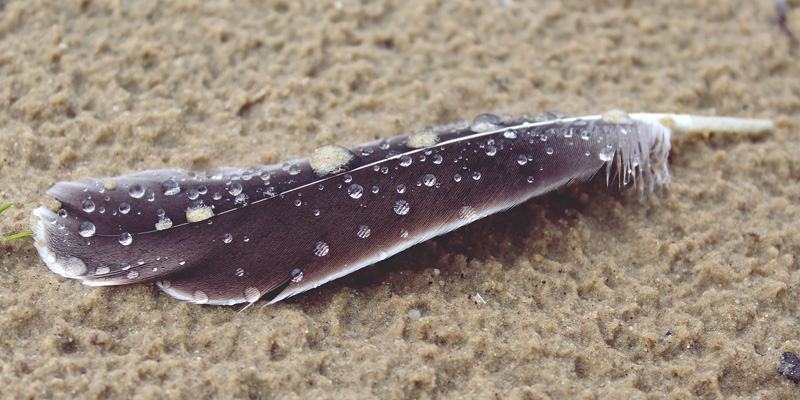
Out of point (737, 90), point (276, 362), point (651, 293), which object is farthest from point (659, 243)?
point (276, 362)

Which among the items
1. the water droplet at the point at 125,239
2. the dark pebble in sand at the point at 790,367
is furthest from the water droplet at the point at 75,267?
the dark pebble in sand at the point at 790,367

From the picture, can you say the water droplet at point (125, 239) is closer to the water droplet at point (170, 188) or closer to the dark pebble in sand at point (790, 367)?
the water droplet at point (170, 188)

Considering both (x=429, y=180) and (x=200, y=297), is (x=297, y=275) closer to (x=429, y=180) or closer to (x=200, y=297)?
(x=200, y=297)

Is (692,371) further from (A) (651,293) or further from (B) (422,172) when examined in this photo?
(B) (422,172)

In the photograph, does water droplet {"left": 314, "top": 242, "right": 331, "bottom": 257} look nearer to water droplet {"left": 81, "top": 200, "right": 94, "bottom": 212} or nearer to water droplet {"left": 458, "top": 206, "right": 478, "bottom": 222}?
water droplet {"left": 458, "top": 206, "right": 478, "bottom": 222}

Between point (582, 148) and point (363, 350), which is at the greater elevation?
point (582, 148)

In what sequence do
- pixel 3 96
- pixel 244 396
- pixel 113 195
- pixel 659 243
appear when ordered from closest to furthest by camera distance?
pixel 244 396 → pixel 113 195 → pixel 659 243 → pixel 3 96
